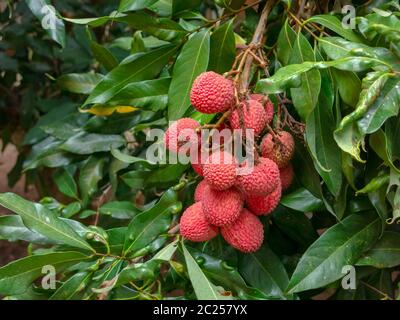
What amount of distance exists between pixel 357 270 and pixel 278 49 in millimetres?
312

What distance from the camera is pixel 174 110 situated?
2.37 ft

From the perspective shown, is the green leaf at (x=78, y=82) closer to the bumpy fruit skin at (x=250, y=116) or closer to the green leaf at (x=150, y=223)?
the green leaf at (x=150, y=223)

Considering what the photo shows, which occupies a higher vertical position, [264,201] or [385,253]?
[264,201]

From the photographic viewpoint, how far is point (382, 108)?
571 mm

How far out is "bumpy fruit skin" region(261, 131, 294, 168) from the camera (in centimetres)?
62

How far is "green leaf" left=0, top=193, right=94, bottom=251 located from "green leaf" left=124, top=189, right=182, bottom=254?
54 mm

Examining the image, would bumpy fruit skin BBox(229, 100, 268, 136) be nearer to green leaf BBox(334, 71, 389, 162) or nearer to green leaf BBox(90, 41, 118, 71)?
green leaf BBox(334, 71, 389, 162)

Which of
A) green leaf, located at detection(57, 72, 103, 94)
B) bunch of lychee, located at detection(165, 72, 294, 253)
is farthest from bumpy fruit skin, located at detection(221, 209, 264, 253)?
green leaf, located at detection(57, 72, 103, 94)

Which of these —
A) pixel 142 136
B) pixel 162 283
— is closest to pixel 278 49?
pixel 162 283

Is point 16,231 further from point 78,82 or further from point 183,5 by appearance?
point 78,82

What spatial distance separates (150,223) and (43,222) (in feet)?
0.43

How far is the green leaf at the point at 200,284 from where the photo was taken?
0.60 m

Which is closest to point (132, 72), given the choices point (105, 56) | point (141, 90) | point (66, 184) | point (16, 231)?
point (141, 90)

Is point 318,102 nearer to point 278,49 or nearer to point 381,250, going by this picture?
point 278,49
